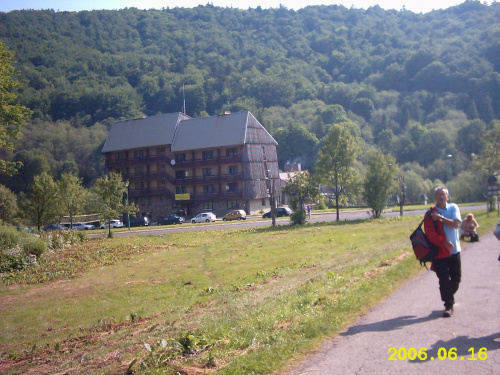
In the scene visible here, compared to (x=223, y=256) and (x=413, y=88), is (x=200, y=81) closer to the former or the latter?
(x=413, y=88)

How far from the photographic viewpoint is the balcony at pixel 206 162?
76.6 m

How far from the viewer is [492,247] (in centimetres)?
1625

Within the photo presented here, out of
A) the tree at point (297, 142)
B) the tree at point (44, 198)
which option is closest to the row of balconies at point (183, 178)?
Answer: the tree at point (44, 198)

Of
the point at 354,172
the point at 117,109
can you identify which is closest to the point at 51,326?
the point at 354,172

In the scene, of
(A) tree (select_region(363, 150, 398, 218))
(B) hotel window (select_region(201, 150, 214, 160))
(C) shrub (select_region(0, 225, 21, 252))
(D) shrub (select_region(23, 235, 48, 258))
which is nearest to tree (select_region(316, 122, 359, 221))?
(A) tree (select_region(363, 150, 398, 218))

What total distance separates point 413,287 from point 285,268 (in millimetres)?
8790

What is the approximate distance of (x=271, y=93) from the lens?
17150 centimetres

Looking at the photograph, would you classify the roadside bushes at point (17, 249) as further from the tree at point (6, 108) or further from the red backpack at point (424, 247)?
the red backpack at point (424, 247)

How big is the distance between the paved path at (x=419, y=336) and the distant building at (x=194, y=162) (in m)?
66.2

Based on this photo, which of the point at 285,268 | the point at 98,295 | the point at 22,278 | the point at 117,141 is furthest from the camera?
the point at 117,141

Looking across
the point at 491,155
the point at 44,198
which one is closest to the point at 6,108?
the point at 44,198

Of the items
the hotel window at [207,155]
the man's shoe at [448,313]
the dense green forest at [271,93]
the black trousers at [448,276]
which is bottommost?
the man's shoe at [448,313]

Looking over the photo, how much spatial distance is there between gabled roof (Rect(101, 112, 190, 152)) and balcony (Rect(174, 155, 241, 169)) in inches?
172

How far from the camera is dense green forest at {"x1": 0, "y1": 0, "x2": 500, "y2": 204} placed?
374ft
